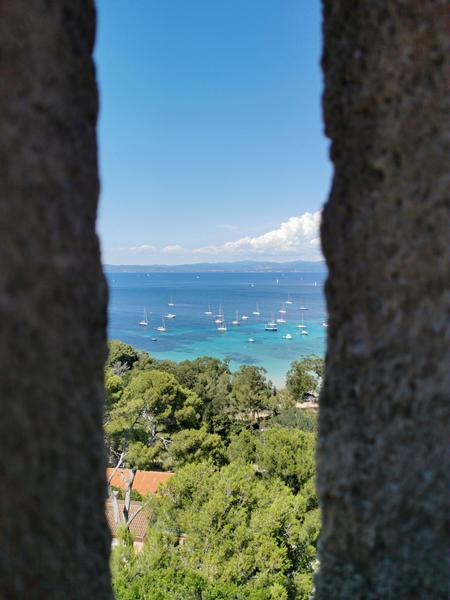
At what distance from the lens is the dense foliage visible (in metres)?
7.20

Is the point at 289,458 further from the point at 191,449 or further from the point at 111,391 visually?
the point at 111,391

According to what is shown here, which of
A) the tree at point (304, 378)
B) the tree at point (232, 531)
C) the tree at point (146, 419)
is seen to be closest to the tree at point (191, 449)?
the tree at point (146, 419)

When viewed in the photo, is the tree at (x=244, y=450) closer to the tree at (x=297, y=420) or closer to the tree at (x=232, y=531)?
the tree at (x=297, y=420)

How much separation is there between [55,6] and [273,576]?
8622mm

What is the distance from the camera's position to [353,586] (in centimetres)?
149

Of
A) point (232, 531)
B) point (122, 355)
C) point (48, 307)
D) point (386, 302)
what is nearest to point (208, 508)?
point (232, 531)

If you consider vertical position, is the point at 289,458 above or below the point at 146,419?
below

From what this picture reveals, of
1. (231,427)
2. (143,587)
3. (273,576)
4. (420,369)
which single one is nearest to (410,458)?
(420,369)

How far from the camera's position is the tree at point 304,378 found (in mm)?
23906

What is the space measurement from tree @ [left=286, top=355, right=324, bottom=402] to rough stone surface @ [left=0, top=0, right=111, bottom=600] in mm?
23185

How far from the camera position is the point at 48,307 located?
1087 millimetres

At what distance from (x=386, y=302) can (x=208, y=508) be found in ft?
25.4

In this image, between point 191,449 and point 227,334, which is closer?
point 191,449

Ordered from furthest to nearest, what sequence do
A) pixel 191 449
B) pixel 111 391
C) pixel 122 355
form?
pixel 122 355 < pixel 191 449 < pixel 111 391
